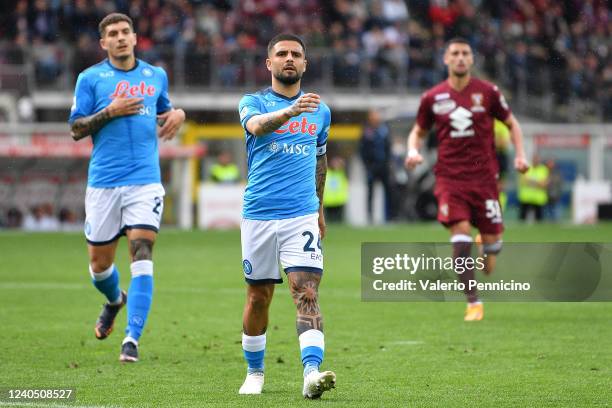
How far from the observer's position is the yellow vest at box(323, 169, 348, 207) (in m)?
29.7

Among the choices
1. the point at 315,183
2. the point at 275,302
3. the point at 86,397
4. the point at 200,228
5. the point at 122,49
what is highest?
the point at 122,49

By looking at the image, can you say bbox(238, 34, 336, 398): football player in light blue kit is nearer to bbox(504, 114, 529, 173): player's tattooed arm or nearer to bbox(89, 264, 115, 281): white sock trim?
bbox(89, 264, 115, 281): white sock trim

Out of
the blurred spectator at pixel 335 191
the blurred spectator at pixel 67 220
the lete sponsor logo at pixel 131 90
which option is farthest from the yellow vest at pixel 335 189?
the lete sponsor logo at pixel 131 90

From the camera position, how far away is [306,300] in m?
7.60

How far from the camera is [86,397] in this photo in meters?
7.54

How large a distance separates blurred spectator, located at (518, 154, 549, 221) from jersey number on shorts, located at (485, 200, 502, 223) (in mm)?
18077

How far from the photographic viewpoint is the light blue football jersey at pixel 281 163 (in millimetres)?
7779

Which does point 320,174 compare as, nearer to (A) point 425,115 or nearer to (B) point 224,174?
(A) point 425,115

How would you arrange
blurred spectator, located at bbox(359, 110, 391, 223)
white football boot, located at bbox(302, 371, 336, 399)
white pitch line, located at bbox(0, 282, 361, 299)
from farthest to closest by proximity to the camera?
1. blurred spectator, located at bbox(359, 110, 391, 223)
2. white pitch line, located at bbox(0, 282, 361, 299)
3. white football boot, located at bbox(302, 371, 336, 399)

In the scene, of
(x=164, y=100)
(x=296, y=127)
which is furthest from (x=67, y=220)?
(x=296, y=127)

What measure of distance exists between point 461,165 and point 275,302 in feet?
8.45

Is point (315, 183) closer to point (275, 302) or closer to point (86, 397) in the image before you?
point (86, 397)

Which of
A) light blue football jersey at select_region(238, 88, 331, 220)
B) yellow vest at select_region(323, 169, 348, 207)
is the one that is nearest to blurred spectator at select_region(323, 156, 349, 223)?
yellow vest at select_region(323, 169, 348, 207)

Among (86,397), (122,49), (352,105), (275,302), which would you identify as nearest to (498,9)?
(352,105)
